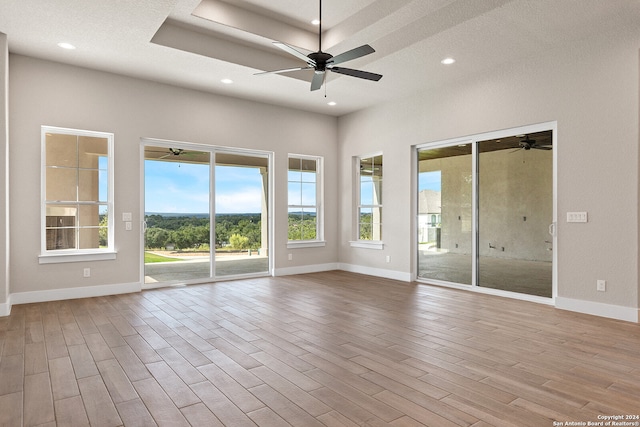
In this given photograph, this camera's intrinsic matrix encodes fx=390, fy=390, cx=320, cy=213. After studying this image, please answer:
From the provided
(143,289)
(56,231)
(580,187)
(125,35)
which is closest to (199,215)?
(143,289)

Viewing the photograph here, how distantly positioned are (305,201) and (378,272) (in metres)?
1.95

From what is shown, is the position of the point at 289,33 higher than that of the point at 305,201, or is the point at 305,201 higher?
the point at 289,33

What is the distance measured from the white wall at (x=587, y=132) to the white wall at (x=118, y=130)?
325cm

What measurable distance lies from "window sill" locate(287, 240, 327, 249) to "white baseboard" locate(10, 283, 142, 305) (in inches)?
105

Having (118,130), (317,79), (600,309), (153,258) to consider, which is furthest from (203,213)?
(600,309)

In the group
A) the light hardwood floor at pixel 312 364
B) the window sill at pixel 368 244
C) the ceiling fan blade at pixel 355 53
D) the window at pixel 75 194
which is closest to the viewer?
the light hardwood floor at pixel 312 364

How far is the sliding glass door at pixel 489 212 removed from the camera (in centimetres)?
506

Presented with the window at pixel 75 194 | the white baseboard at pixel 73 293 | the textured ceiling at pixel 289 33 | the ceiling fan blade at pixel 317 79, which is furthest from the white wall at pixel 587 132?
the white baseboard at pixel 73 293

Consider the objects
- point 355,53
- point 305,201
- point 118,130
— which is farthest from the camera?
point 305,201

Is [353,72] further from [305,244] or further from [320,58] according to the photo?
[305,244]

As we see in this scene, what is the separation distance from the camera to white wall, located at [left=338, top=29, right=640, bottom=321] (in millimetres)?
4180

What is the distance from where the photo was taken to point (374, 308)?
4.71 m

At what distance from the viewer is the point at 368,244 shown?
7.31 m

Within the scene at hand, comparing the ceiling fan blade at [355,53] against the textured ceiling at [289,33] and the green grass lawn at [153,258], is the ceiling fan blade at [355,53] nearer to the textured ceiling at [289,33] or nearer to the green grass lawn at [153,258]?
the textured ceiling at [289,33]
